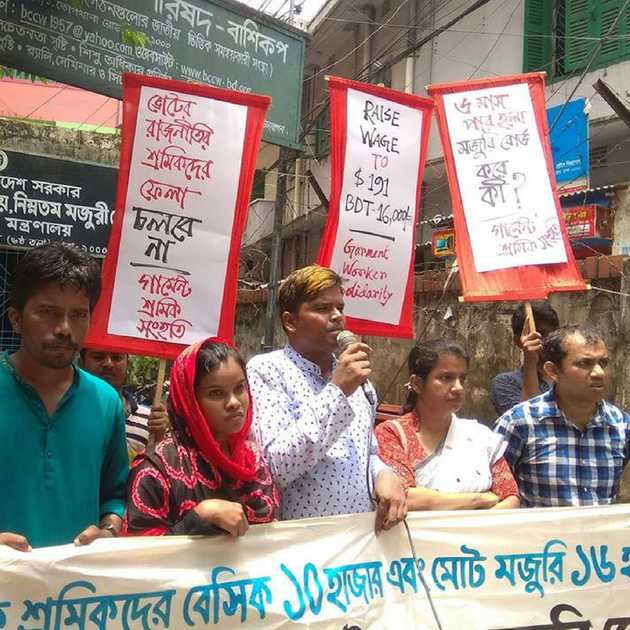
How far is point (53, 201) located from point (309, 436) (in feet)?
15.0

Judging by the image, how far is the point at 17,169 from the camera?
5652mm

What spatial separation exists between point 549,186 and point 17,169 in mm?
4057

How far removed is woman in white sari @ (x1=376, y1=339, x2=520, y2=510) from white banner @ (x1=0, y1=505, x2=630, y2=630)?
102 mm

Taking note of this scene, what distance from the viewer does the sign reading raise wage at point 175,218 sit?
317 centimetres

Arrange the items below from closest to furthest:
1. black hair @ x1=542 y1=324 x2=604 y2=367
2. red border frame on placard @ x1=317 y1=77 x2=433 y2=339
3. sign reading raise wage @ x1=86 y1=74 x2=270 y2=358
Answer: black hair @ x1=542 y1=324 x2=604 y2=367
sign reading raise wage @ x1=86 y1=74 x2=270 y2=358
red border frame on placard @ x1=317 y1=77 x2=433 y2=339

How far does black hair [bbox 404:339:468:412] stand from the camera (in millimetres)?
2645

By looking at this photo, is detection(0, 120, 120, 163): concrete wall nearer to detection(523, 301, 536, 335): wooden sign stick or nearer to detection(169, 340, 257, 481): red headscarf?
detection(523, 301, 536, 335): wooden sign stick

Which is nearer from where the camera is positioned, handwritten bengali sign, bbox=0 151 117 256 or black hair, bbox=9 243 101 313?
black hair, bbox=9 243 101 313

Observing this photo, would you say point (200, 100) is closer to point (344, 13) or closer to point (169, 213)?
point (169, 213)

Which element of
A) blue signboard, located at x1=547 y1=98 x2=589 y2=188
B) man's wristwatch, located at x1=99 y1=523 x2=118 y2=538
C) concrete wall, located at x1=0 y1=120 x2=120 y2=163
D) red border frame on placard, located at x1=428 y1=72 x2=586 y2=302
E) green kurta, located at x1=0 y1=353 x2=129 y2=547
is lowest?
Answer: man's wristwatch, located at x1=99 y1=523 x2=118 y2=538

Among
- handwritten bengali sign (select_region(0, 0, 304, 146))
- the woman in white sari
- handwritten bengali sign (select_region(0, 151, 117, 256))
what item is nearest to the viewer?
the woman in white sari

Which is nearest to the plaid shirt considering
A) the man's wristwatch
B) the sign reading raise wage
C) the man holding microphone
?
the man holding microphone

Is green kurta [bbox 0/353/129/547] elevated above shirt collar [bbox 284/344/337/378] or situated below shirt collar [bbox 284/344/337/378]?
below

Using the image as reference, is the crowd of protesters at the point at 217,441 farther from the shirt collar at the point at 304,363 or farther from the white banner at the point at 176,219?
the white banner at the point at 176,219
